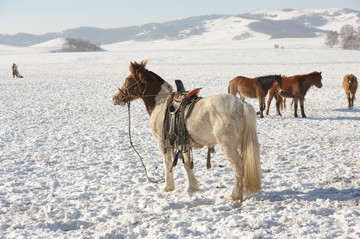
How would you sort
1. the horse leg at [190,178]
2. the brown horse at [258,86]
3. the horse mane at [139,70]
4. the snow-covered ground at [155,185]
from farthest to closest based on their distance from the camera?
the brown horse at [258,86], the horse mane at [139,70], the horse leg at [190,178], the snow-covered ground at [155,185]

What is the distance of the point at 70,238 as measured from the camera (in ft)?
14.1

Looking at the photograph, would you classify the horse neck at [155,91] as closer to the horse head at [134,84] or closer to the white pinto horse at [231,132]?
the horse head at [134,84]

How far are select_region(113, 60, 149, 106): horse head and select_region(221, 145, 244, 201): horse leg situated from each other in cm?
201

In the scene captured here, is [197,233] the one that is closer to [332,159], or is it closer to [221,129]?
[221,129]

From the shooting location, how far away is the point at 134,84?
6242 mm

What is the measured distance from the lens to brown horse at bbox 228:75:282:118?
45.3 ft

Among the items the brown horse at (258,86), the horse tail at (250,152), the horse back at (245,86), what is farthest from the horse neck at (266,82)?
the horse tail at (250,152)

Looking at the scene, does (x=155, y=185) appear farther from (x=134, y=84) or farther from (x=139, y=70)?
(x=139, y=70)

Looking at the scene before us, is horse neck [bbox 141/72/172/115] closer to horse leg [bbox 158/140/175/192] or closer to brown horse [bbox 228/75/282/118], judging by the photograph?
horse leg [bbox 158/140/175/192]

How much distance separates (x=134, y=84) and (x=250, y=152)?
99.1 inches

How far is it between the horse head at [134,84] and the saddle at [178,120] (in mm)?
762

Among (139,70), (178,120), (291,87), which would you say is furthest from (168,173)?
(291,87)

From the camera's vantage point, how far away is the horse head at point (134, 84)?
6168 mm

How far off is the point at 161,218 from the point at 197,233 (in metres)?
0.70
